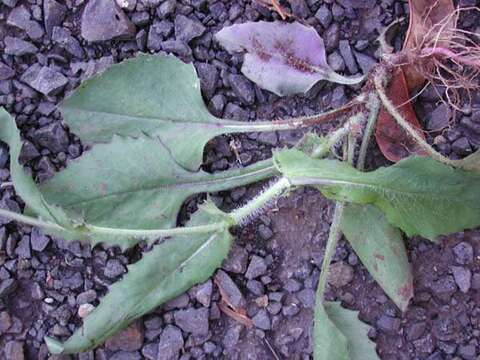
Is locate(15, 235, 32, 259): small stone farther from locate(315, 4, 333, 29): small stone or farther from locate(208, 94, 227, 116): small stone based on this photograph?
locate(315, 4, 333, 29): small stone

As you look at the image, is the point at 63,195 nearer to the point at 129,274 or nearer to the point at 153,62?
the point at 129,274

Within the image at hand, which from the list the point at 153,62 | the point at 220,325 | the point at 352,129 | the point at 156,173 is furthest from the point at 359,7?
the point at 220,325

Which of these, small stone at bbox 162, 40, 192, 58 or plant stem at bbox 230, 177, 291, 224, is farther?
small stone at bbox 162, 40, 192, 58

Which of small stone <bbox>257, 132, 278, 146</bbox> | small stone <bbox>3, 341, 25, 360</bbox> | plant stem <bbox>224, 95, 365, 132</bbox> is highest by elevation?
plant stem <bbox>224, 95, 365, 132</bbox>

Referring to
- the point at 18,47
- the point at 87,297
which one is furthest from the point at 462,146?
the point at 18,47

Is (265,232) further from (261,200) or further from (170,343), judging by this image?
(170,343)

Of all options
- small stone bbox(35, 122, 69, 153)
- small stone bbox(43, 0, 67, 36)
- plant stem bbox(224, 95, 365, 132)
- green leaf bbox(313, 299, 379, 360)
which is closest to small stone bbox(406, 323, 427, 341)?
→ green leaf bbox(313, 299, 379, 360)
